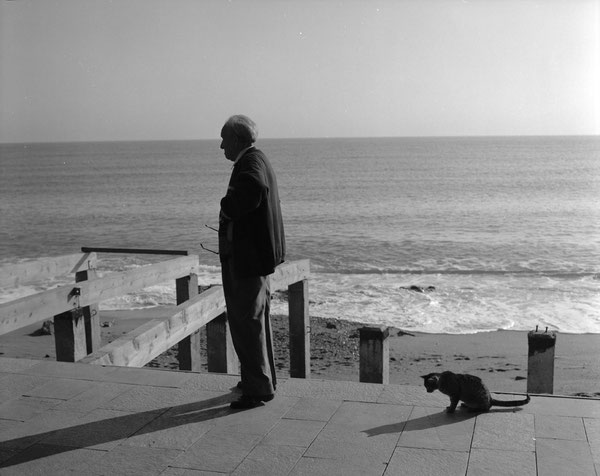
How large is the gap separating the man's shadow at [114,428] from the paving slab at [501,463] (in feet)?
5.36

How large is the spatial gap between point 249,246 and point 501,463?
6.44 ft

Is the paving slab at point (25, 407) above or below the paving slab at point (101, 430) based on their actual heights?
below

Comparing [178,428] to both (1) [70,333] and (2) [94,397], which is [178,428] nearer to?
(2) [94,397]

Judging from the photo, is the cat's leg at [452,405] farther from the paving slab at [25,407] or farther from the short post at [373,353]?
the paving slab at [25,407]

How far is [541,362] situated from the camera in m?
5.92

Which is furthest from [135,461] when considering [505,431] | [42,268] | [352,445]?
[42,268]

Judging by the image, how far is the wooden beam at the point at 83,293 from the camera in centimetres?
566

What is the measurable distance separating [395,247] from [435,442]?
916 inches

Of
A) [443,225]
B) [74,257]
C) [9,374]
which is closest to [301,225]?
[443,225]

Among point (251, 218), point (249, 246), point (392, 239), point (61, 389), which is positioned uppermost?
point (251, 218)

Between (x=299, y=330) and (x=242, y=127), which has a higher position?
(x=242, y=127)

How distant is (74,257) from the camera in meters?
8.77

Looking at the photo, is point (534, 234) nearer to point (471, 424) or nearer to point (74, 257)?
point (74, 257)

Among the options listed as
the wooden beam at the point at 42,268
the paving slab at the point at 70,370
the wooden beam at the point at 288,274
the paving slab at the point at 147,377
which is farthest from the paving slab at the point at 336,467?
the wooden beam at the point at 42,268
